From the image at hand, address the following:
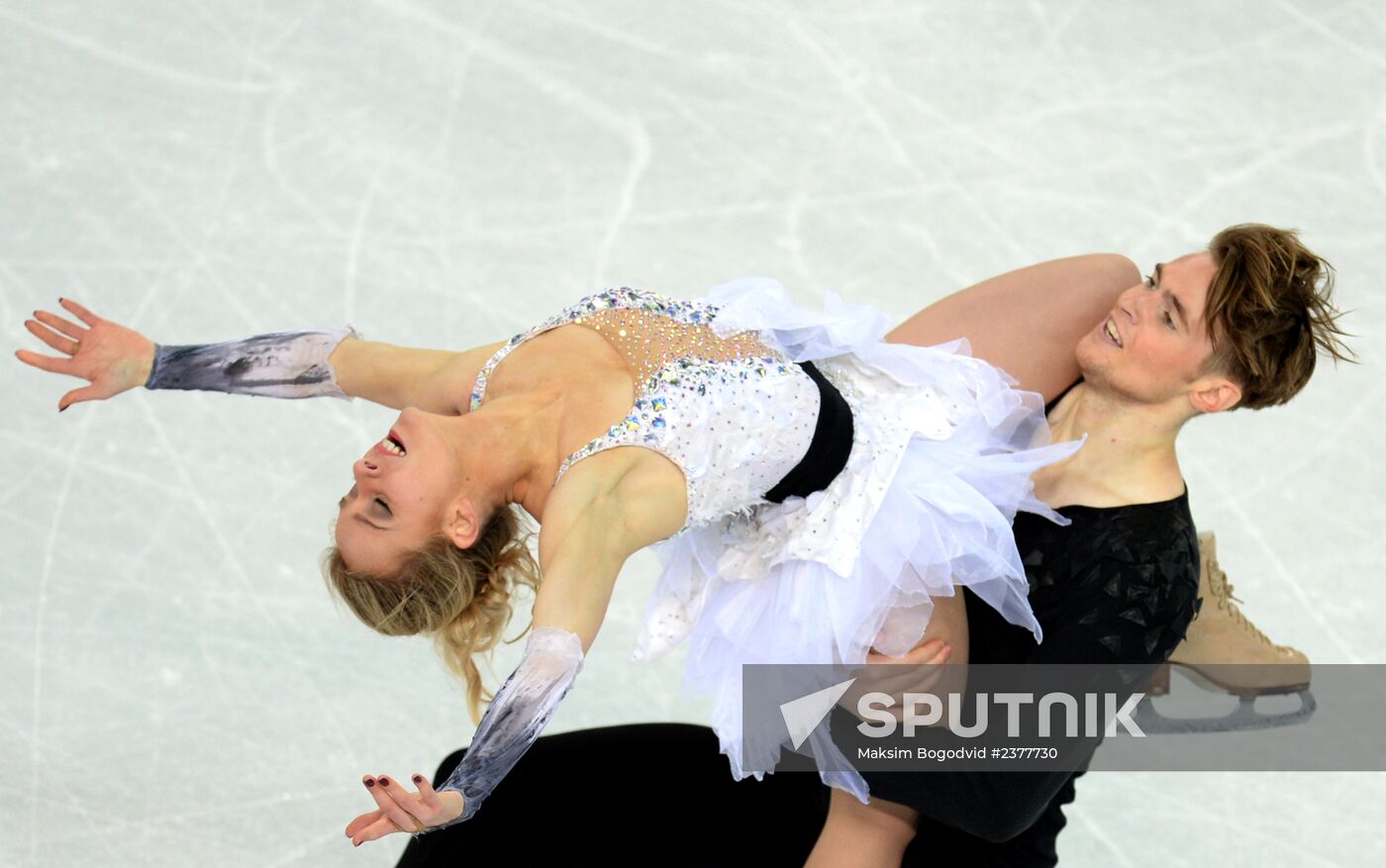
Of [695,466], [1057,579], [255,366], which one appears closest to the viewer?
[695,466]

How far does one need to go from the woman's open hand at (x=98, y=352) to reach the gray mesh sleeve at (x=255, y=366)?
3cm

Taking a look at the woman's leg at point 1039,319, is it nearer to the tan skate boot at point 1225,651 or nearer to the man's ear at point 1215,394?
the man's ear at point 1215,394

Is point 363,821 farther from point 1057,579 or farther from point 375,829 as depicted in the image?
point 1057,579

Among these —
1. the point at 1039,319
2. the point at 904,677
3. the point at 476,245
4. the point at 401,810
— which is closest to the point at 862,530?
the point at 904,677

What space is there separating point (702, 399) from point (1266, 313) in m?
1.00

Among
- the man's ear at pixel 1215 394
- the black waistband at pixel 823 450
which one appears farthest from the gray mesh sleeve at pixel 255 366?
the man's ear at pixel 1215 394

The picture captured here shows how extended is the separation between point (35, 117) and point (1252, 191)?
3.80 metres

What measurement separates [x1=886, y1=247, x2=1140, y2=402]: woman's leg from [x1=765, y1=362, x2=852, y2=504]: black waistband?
0.43 meters

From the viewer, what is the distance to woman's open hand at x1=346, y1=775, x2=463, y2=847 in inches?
77.9

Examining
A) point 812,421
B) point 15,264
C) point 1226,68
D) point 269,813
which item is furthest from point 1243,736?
point 15,264

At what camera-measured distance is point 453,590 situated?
8.86 feet

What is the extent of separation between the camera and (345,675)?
3729 mm

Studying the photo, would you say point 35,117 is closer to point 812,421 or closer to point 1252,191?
point 812,421

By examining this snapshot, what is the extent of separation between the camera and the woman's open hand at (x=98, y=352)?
8.95 feet
